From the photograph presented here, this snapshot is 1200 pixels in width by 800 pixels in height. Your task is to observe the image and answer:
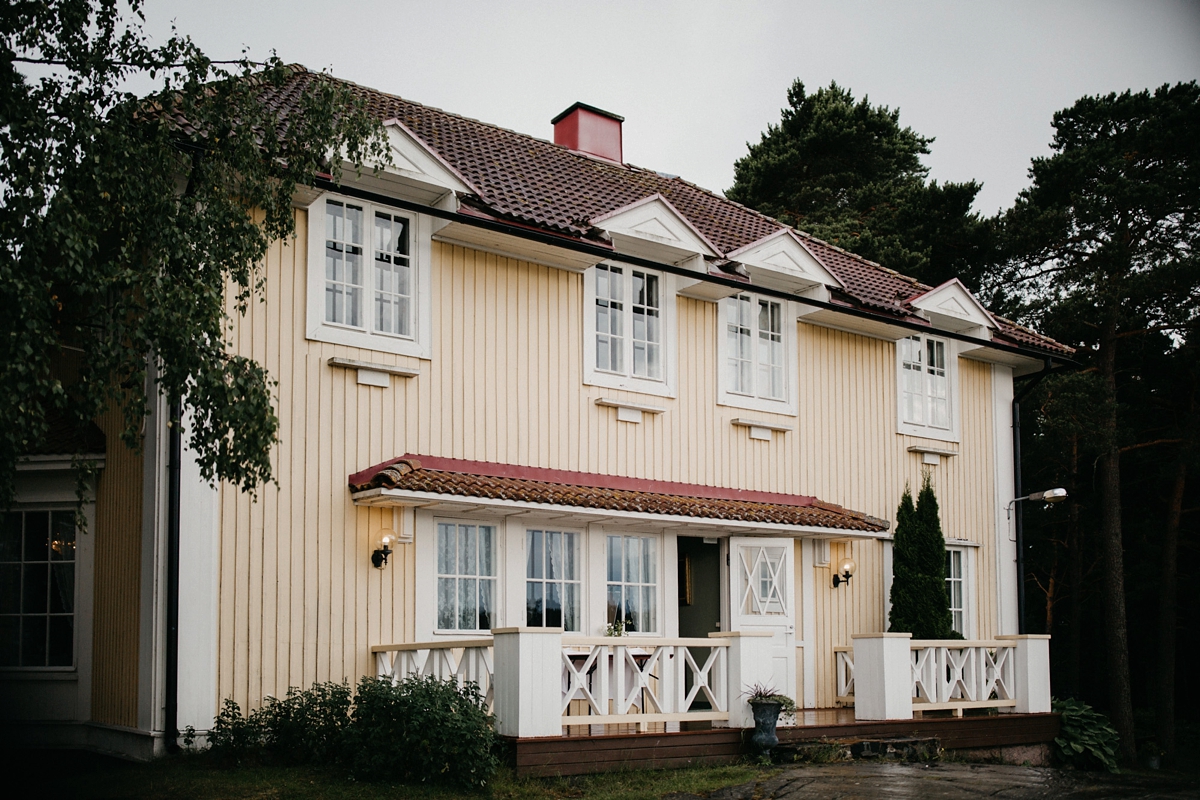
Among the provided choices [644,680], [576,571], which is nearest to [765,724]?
[644,680]

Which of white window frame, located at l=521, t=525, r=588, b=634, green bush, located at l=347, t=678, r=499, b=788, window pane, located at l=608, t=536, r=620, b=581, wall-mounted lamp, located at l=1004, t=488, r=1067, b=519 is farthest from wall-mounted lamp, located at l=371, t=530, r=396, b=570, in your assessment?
wall-mounted lamp, located at l=1004, t=488, r=1067, b=519

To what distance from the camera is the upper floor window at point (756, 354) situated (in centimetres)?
1518

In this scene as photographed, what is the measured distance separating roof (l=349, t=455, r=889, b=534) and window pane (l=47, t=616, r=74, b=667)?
3.86m

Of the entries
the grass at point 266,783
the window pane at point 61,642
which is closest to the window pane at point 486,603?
the grass at point 266,783

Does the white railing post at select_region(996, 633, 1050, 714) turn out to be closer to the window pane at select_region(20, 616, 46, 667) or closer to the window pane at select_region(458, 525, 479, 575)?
the window pane at select_region(458, 525, 479, 575)

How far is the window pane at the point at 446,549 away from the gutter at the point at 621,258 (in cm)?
329

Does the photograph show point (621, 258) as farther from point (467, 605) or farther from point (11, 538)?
point (11, 538)

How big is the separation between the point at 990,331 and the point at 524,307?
8.04 metres

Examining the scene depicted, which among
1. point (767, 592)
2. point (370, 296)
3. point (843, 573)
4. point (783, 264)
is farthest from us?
point (843, 573)

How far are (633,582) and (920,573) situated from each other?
434 centimetres

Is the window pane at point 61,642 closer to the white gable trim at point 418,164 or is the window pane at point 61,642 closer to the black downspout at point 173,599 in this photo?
the black downspout at point 173,599

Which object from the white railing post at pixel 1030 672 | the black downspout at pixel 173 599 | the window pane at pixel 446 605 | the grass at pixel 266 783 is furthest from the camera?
the white railing post at pixel 1030 672

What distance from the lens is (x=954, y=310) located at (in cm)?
1714

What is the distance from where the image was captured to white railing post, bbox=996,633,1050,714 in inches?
595
